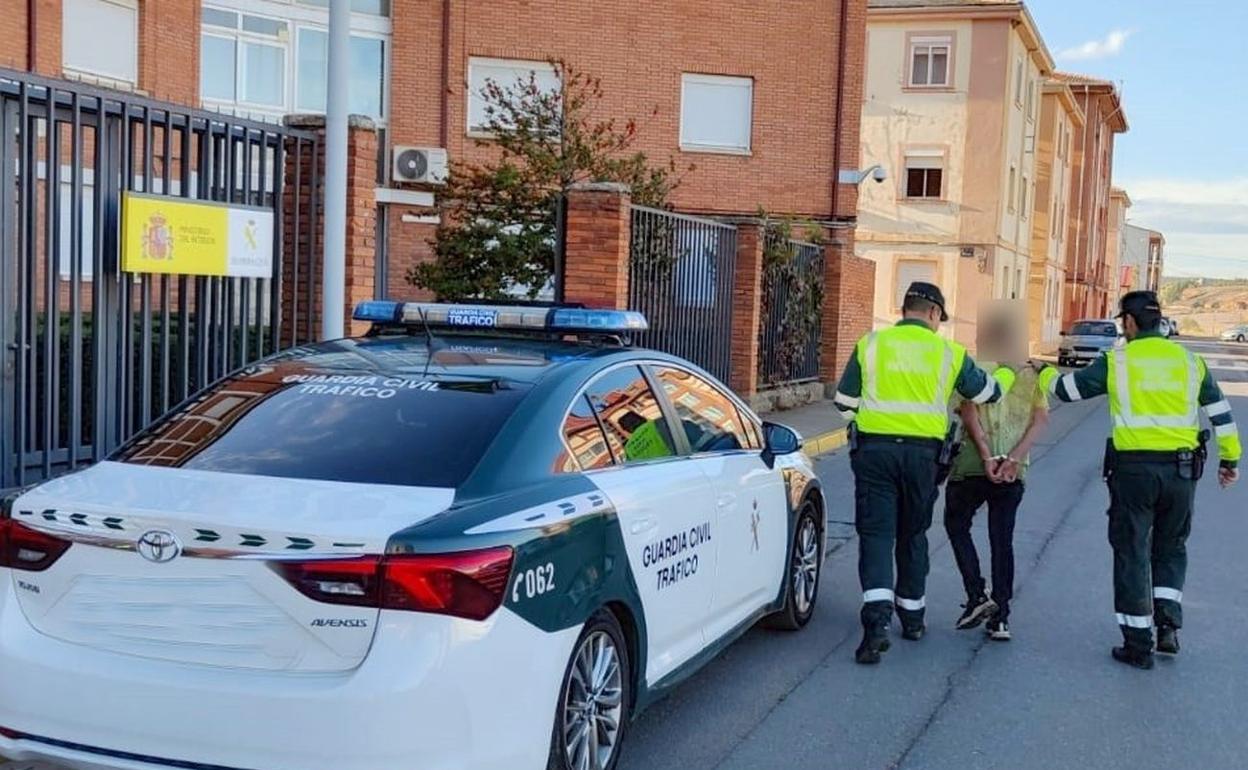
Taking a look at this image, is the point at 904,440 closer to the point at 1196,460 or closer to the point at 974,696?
the point at 974,696

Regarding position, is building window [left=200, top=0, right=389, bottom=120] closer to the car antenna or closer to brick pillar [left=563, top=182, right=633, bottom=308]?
brick pillar [left=563, top=182, right=633, bottom=308]

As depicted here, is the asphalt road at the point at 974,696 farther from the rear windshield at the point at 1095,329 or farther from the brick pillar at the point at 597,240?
the rear windshield at the point at 1095,329

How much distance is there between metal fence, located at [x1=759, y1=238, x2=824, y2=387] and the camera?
18531 mm

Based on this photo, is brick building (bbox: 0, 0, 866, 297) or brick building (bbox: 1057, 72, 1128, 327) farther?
brick building (bbox: 1057, 72, 1128, 327)

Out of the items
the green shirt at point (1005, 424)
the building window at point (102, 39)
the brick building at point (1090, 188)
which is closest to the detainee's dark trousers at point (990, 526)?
the green shirt at point (1005, 424)

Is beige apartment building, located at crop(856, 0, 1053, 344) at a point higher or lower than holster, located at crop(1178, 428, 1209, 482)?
higher

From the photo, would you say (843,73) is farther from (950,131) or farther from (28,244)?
(28,244)

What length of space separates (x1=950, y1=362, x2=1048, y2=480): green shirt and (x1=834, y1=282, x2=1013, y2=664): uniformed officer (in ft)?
1.16

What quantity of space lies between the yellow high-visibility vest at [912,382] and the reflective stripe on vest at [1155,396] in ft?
2.72

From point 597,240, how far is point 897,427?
7.12m

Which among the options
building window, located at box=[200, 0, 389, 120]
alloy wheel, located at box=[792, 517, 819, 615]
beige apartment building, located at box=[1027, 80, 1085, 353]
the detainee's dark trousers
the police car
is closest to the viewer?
the police car

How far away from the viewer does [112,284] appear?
802cm

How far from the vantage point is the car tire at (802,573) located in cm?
654

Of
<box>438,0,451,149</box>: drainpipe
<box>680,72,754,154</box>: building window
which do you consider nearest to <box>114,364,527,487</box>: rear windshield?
<box>438,0,451,149</box>: drainpipe
